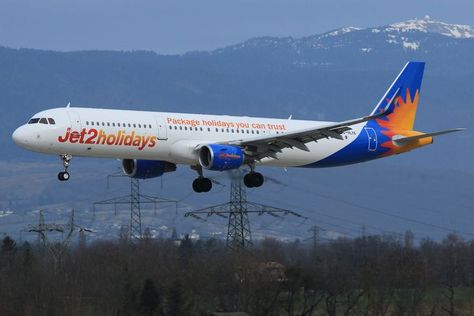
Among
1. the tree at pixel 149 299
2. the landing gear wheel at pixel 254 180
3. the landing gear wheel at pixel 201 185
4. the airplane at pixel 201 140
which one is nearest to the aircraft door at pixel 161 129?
the airplane at pixel 201 140

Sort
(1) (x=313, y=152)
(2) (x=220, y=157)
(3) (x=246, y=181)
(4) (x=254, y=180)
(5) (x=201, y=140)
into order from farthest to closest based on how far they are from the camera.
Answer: (1) (x=313, y=152) < (3) (x=246, y=181) < (4) (x=254, y=180) < (5) (x=201, y=140) < (2) (x=220, y=157)

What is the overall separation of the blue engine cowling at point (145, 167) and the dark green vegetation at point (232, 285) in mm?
13122

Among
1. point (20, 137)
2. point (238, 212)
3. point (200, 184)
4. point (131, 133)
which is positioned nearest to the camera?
point (20, 137)

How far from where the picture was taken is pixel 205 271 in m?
93.8

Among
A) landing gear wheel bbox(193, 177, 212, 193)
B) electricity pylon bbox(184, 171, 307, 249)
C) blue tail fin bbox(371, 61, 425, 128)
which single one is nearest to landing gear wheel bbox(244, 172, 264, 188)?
landing gear wheel bbox(193, 177, 212, 193)

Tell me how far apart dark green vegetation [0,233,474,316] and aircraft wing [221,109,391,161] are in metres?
17.8

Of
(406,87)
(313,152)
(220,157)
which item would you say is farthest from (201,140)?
(406,87)

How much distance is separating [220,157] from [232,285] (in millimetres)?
24424

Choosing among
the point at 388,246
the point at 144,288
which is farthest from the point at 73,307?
the point at 388,246

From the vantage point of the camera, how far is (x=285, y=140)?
70.2m

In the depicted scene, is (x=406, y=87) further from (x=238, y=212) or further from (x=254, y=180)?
(x=238, y=212)

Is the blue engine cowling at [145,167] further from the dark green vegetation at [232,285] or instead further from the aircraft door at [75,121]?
the dark green vegetation at [232,285]

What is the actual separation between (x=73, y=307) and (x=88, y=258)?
25.1 m

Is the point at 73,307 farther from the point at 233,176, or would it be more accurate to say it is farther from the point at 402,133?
the point at 402,133
